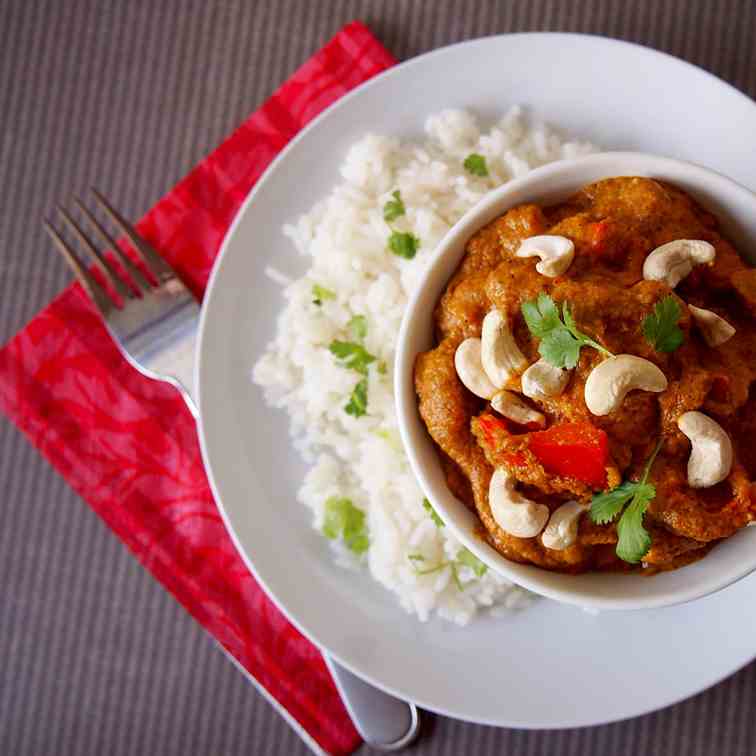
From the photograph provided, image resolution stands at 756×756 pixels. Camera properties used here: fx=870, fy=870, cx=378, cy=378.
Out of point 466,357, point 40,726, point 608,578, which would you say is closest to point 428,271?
point 466,357

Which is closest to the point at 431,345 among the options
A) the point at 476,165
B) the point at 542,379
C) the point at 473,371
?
the point at 473,371

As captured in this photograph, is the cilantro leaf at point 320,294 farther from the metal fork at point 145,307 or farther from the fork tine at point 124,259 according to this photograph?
the fork tine at point 124,259

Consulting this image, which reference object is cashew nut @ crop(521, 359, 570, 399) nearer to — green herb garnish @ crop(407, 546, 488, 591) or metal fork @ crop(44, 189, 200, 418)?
green herb garnish @ crop(407, 546, 488, 591)

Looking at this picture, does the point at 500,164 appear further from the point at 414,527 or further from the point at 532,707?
the point at 532,707

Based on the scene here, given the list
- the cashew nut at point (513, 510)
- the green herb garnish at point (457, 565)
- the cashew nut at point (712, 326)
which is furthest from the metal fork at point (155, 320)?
the cashew nut at point (712, 326)

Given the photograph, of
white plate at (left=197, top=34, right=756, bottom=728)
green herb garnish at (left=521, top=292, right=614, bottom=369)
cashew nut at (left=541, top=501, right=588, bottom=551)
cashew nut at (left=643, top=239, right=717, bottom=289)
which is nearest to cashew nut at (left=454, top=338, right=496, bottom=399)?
green herb garnish at (left=521, top=292, right=614, bottom=369)

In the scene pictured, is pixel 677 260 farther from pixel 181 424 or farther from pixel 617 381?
pixel 181 424
